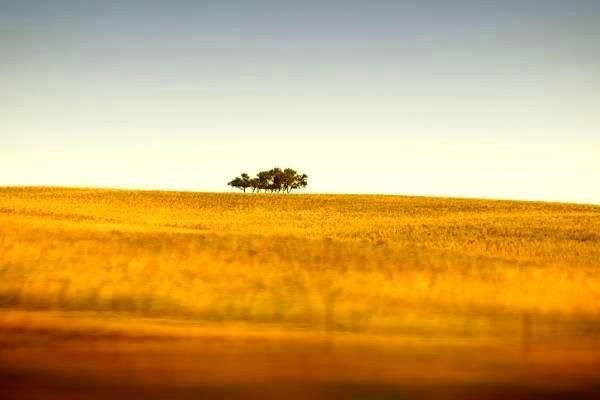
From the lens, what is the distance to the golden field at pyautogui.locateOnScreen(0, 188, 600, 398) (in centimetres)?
709

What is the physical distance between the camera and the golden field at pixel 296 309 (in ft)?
23.3

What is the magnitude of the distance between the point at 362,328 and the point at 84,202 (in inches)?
1886

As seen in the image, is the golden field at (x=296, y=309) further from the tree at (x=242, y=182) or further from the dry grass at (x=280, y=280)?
the tree at (x=242, y=182)

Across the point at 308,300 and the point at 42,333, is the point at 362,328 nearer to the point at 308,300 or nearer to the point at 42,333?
the point at 308,300

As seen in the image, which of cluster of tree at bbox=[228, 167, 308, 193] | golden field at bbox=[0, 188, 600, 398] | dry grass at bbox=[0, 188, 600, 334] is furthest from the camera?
cluster of tree at bbox=[228, 167, 308, 193]

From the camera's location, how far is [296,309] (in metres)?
10.7

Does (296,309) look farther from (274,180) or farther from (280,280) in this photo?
(274,180)

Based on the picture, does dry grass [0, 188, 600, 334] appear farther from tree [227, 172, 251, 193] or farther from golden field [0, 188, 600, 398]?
tree [227, 172, 251, 193]

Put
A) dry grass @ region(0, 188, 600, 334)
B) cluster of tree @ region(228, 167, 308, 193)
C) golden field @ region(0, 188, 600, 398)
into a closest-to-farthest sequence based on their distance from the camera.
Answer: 1. golden field @ region(0, 188, 600, 398)
2. dry grass @ region(0, 188, 600, 334)
3. cluster of tree @ region(228, 167, 308, 193)

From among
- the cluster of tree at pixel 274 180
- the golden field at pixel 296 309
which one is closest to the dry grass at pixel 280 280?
the golden field at pixel 296 309

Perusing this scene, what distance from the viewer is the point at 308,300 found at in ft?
37.3

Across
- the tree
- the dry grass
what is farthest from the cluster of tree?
the dry grass

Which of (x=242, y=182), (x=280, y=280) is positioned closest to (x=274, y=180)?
A: (x=242, y=182)

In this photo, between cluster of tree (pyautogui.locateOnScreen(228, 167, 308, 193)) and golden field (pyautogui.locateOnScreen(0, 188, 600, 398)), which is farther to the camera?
cluster of tree (pyautogui.locateOnScreen(228, 167, 308, 193))
